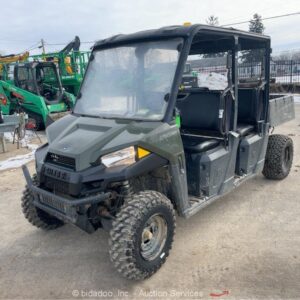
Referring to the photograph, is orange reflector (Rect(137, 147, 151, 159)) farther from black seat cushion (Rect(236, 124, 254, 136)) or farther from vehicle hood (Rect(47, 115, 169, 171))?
black seat cushion (Rect(236, 124, 254, 136))

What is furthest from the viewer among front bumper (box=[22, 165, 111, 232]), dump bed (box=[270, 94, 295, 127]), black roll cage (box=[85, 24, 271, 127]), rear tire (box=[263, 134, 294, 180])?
rear tire (box=[263, 134, 294, 180])

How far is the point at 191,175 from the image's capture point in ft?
12.5

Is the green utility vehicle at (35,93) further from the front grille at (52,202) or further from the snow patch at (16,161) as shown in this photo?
the front grille at (52,202)

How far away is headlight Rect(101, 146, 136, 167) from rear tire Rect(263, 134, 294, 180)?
2.86 meters

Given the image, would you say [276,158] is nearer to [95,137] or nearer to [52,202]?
[95,137]

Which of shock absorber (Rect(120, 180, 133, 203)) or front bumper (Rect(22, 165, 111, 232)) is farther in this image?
shock absorber (Rect(120, 180, 133, 203))

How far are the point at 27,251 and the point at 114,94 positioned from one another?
190 centimetres

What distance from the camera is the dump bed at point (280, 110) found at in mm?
4805

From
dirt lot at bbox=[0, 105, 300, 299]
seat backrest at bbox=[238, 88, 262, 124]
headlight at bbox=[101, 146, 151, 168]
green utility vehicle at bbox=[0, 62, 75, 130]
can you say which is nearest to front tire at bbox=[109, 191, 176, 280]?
dirt lot at bbox=[0, 105, 300, 299]

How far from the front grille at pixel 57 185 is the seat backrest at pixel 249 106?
2754 mm

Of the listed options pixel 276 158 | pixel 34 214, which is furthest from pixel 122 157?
pixel 276 158

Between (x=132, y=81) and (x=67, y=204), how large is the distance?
140 centimetres

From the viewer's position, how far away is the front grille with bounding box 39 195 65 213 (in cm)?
304

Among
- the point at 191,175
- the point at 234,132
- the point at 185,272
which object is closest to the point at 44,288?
the point at 185,272
